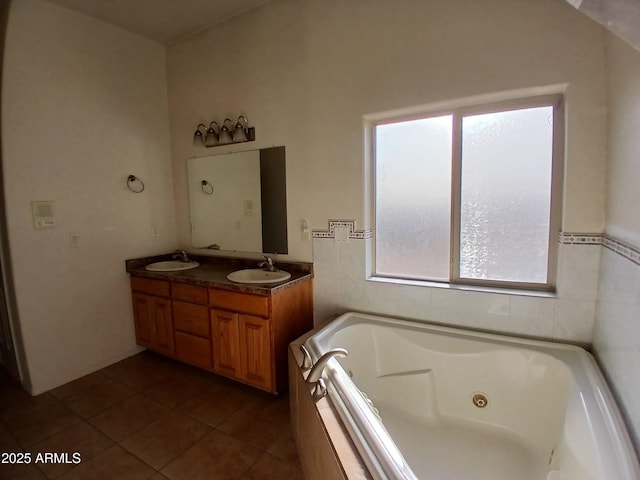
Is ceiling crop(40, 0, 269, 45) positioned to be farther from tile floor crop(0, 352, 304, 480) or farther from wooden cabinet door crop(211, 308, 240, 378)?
tile floor crop(0, 352, 304, 480)

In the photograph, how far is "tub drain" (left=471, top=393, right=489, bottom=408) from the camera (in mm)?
1675

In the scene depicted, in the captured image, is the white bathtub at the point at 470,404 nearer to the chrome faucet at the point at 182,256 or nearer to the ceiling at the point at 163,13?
the chrome faucet at the point at 182,256

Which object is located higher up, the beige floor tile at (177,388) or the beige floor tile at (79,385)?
the beige floor tile at (79,385)

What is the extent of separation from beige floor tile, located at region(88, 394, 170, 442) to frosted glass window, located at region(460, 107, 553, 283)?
2225mm

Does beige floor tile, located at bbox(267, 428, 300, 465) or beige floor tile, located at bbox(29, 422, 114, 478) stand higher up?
beige floor tile, located at bbox(29, 422, 114, 478)

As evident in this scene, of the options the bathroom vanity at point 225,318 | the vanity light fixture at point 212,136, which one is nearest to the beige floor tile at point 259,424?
the bathroom vanity at point 225,318

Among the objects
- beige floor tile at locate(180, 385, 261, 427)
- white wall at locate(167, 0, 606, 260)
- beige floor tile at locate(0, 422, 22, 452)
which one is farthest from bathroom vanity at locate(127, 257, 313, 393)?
beige floor tile at locate(0, 422, 22, 452)

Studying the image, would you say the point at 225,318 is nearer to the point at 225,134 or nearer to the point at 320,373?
the point at 320,373

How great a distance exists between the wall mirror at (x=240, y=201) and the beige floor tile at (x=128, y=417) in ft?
4.35

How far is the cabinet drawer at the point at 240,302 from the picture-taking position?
2037 millimetres

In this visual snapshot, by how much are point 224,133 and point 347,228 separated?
1444 mm

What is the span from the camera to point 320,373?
1.39 metres

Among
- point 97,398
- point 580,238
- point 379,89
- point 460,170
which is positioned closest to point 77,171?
point 97,398

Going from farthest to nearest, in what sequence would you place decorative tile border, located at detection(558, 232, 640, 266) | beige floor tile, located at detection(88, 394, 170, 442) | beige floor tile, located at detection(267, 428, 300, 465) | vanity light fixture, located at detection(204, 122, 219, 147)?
vanity light fixture, located at detection(204, 122, 219, 147) < beige floor tile, located at detection(88, 394, 170, 442) < beige floor tile, located at detection(267, 428, 300, 465) < decorative tile border, located at detection(558, 232, 640, 266)
